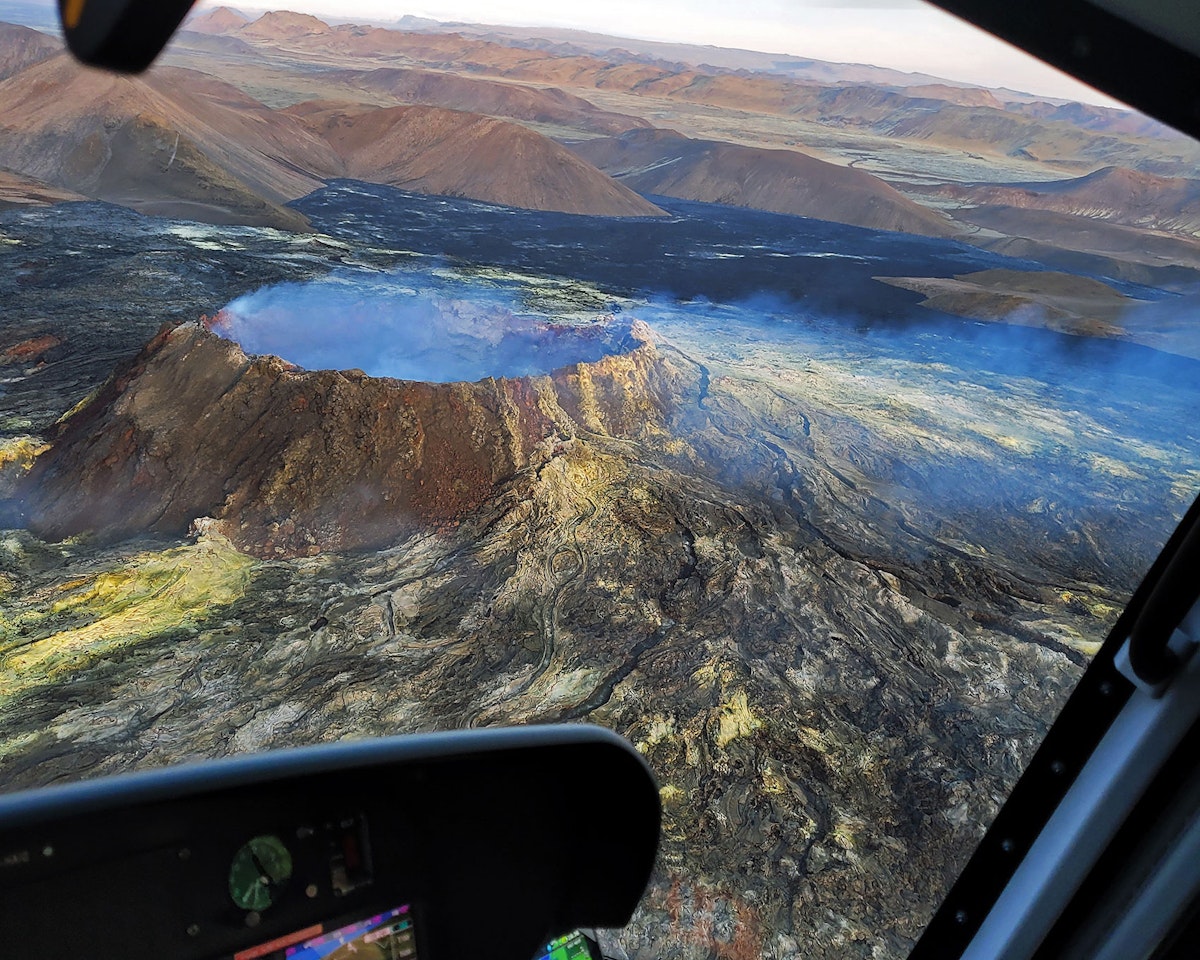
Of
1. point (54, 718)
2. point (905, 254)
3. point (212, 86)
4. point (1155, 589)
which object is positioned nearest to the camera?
point (1155, 589)

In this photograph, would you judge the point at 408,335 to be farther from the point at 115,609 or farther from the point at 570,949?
the point at 570,949

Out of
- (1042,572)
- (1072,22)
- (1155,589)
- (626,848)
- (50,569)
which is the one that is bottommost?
(50,569)

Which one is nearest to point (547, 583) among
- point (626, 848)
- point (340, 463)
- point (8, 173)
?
point (340, 463)

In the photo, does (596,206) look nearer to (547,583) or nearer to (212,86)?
(212,86)

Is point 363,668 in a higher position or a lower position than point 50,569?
higher

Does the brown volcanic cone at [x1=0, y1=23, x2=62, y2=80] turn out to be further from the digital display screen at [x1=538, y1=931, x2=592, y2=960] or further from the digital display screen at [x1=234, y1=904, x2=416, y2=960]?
the digital display screen at [x1=234, y1=904, x2=416, y2=960]

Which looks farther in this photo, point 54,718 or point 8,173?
point 8,173

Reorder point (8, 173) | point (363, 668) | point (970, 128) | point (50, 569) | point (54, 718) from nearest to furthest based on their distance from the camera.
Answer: point (54, 718), point (363, 668), point (50, 569), point (8, 173), point (970, 128)
